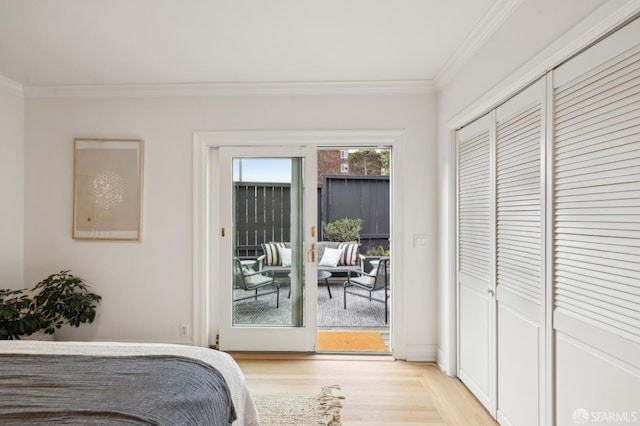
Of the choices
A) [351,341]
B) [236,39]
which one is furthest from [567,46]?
[351,341]

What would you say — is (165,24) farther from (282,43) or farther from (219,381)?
(219,381)

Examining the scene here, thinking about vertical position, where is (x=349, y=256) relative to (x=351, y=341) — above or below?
above

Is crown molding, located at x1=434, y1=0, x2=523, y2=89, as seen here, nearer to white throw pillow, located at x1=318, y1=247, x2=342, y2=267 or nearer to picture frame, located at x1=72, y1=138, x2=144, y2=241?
picture frame, located at x1=72, y1=138, x2=144, y2=241

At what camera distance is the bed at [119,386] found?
1123mm

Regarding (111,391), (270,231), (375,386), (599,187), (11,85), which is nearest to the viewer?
(111,391)

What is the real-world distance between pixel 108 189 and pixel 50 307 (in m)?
1.09

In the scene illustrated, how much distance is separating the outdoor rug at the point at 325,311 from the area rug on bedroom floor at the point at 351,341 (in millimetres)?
305

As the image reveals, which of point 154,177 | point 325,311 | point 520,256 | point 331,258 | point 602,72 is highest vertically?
point 602,72

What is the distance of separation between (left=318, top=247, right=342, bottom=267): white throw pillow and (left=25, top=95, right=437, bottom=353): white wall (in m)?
2.96

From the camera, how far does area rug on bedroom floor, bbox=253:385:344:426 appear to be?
2146 mm

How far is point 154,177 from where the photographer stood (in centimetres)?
312

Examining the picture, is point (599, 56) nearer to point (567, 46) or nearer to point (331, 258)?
point (567, 46)

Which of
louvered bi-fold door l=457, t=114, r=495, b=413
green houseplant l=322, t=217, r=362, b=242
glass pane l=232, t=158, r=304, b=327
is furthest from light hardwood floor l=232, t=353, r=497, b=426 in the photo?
green houseplant l=322, t=217, r=362, b=242

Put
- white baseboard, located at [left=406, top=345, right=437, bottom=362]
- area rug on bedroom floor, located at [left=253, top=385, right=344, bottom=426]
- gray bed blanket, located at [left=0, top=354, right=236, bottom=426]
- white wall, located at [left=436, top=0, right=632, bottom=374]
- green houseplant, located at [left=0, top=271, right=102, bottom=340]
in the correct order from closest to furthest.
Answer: gray bed blanket, located at [left=0, top=354, right=236, bottom=426]
white wall, located at [left=436, top=0, right=632, bottom=374]
area rug on bedroom floor, located at [left=253, top=385, right=344, bottom=426]
green houseplant, located at [left=0, top=271, right=102, bottom=340]
white baseboard, located at [left=406, top=345, right=437, bottom=362]
